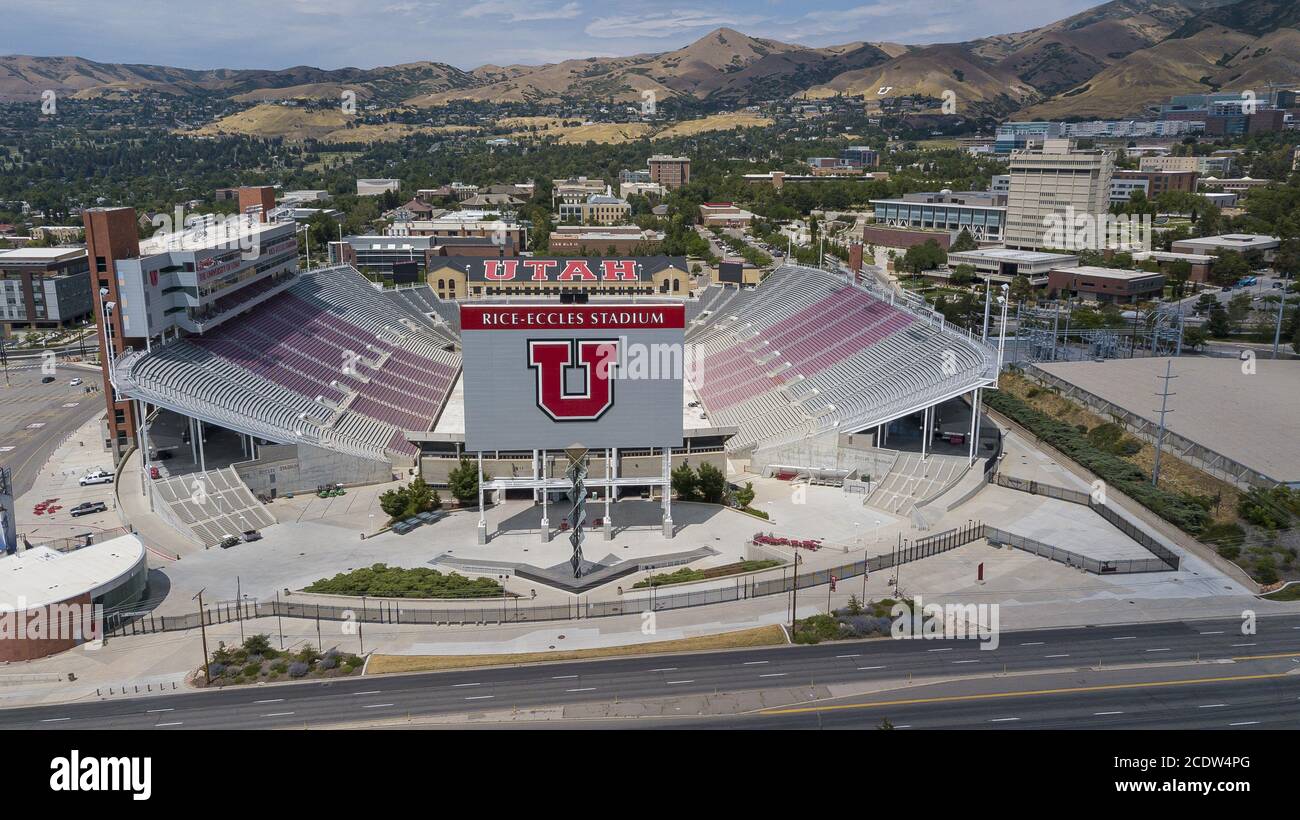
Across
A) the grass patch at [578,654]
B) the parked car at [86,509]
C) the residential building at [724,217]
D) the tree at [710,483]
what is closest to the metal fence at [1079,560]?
the tree at [710,483]

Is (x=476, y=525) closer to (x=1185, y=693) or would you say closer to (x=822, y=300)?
(x=1185, y=693)

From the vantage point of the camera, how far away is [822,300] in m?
94.3

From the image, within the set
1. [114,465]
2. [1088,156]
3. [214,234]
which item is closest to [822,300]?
[214,234]

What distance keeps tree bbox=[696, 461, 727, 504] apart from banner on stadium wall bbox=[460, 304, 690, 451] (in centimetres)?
765

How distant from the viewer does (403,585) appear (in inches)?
1853

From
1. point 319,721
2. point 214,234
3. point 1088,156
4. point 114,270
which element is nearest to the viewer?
point 319,721

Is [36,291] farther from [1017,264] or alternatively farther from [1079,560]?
[1017,264]

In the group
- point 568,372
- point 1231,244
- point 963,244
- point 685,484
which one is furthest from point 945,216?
point 568,372

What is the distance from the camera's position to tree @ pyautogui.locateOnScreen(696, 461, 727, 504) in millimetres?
60656

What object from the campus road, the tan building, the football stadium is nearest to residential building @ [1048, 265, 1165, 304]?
the football stadium

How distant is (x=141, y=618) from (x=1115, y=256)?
5495 inches

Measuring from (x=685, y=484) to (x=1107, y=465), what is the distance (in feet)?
98.5

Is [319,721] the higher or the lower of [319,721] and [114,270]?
the lower

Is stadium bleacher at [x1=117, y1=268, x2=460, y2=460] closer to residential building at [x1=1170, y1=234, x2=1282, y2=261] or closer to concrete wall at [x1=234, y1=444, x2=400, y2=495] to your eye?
concrete wall at [x1=234, y1=444, x2=400, y2=495]
